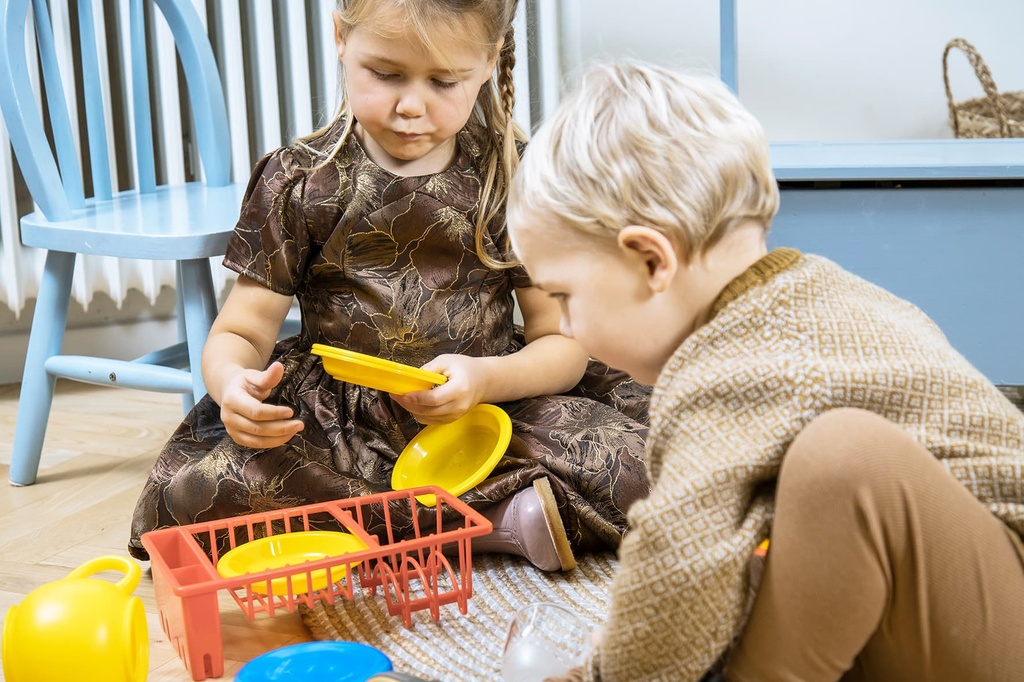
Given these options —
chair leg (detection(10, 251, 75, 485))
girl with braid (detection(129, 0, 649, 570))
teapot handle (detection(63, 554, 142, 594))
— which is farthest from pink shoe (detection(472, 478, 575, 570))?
chair leg (detection(10, 251, 75, 485))

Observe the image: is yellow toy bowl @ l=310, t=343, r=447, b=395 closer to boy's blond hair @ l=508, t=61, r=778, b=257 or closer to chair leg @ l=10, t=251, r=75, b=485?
boy's blond hair @ l=508, t=61, r=778, b=257

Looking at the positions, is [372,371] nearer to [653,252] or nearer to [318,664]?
[318,664]

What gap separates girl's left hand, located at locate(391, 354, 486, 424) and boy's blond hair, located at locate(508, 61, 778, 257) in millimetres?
330

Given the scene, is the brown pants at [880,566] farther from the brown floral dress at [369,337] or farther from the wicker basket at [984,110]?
the wicker basket at [984,110]

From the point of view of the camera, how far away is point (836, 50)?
1.72 m

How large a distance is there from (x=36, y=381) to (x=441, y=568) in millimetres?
581

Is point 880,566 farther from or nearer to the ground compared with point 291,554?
farther from the ground

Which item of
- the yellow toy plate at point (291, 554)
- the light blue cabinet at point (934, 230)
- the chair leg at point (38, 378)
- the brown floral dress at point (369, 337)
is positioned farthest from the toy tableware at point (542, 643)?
the chair leg at point (38, 378)

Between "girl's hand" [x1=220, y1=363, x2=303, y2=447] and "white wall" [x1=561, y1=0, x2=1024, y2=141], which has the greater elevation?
"white wall" [x1=561, y1=0, x2=1024, y2=141]

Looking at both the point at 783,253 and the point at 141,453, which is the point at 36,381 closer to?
the point at 141,453

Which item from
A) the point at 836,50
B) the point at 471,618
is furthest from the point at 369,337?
the point at 836,50

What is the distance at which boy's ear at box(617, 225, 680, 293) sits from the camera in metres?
0.59

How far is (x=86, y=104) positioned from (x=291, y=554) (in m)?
0.76

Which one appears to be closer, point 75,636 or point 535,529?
point 75,636
